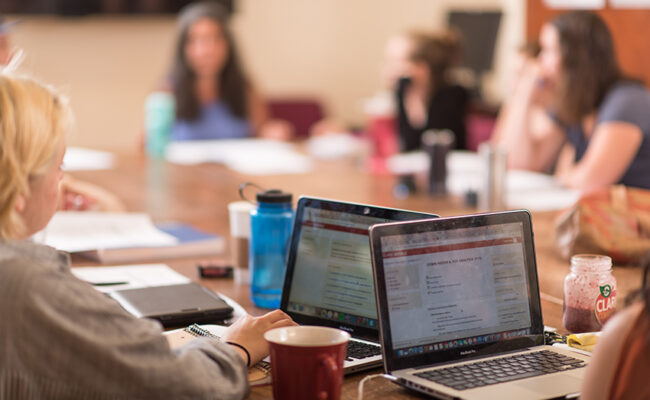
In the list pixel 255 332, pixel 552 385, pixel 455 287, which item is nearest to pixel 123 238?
pixel 255 332

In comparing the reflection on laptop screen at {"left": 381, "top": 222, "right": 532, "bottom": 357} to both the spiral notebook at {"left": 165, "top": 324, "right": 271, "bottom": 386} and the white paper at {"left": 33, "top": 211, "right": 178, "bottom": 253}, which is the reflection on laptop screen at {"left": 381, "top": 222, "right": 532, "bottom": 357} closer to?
the spiral notebook at {"left": 165, "top": 324, "right": 271, "bottom": 386}

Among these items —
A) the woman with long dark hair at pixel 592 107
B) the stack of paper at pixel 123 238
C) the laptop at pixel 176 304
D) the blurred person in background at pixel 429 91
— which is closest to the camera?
the laptop at pixel 176 304

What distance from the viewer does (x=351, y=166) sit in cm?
358

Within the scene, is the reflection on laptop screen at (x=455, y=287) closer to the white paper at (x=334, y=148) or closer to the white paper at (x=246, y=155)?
the white paper at (x=246, y=155)

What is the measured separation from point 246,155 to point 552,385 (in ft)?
8.61

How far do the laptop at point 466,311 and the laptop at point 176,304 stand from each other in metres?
0.42

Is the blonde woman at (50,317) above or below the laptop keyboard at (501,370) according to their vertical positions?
above

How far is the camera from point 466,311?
124cm

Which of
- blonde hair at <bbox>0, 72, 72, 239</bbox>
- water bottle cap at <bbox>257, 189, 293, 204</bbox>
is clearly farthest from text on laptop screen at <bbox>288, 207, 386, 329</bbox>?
blonde hair at <bbox>0, 72, 72, 239</bbox>

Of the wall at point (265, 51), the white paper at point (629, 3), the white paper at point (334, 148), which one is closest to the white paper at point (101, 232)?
the white paper at point (334, 148)

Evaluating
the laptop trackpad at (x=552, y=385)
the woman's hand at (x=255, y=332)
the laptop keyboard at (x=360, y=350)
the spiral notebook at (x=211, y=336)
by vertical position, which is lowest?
the spiral notebook at (x=211, y=336)

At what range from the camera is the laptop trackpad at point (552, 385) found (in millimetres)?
1123

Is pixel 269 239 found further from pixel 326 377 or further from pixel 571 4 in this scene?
pixel 571 4

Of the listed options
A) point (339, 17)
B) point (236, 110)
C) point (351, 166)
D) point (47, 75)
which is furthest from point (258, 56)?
point (351, 166)
